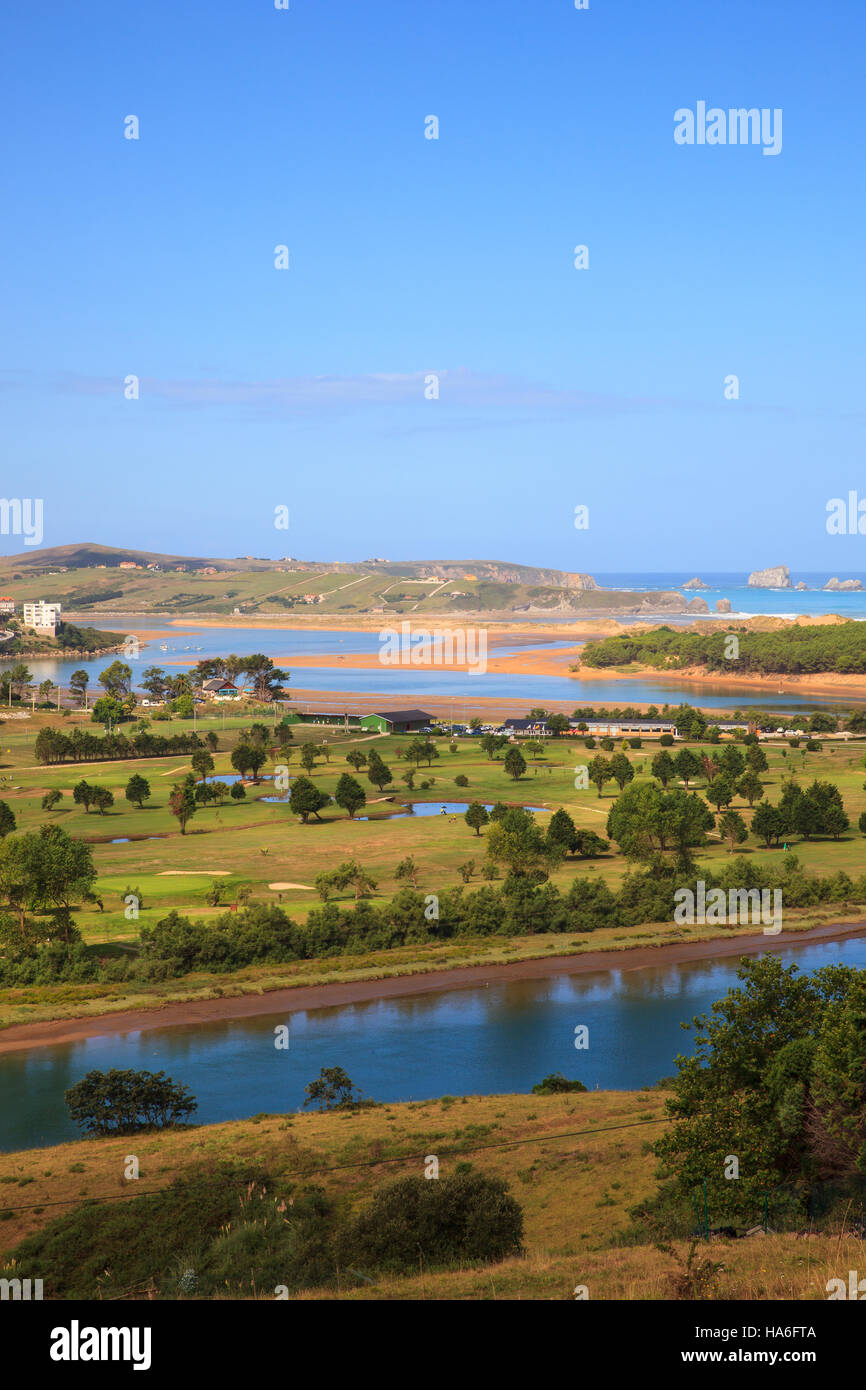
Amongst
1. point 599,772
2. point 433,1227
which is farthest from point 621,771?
point 433,1227

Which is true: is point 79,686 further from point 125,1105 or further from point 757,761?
point 125,1105

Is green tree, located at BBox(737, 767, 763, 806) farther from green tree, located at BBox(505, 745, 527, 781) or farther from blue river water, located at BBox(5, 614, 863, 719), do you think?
blue river water, located at BBox(5, 614, 863, 719)

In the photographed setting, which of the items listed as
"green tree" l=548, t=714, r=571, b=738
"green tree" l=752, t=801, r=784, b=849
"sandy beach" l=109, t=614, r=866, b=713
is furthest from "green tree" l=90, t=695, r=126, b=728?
"green tree" l=752, t=801, r=784, b=849

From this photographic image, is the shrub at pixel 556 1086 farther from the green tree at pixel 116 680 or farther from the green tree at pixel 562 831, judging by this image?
the green tree at pixel 116 680
